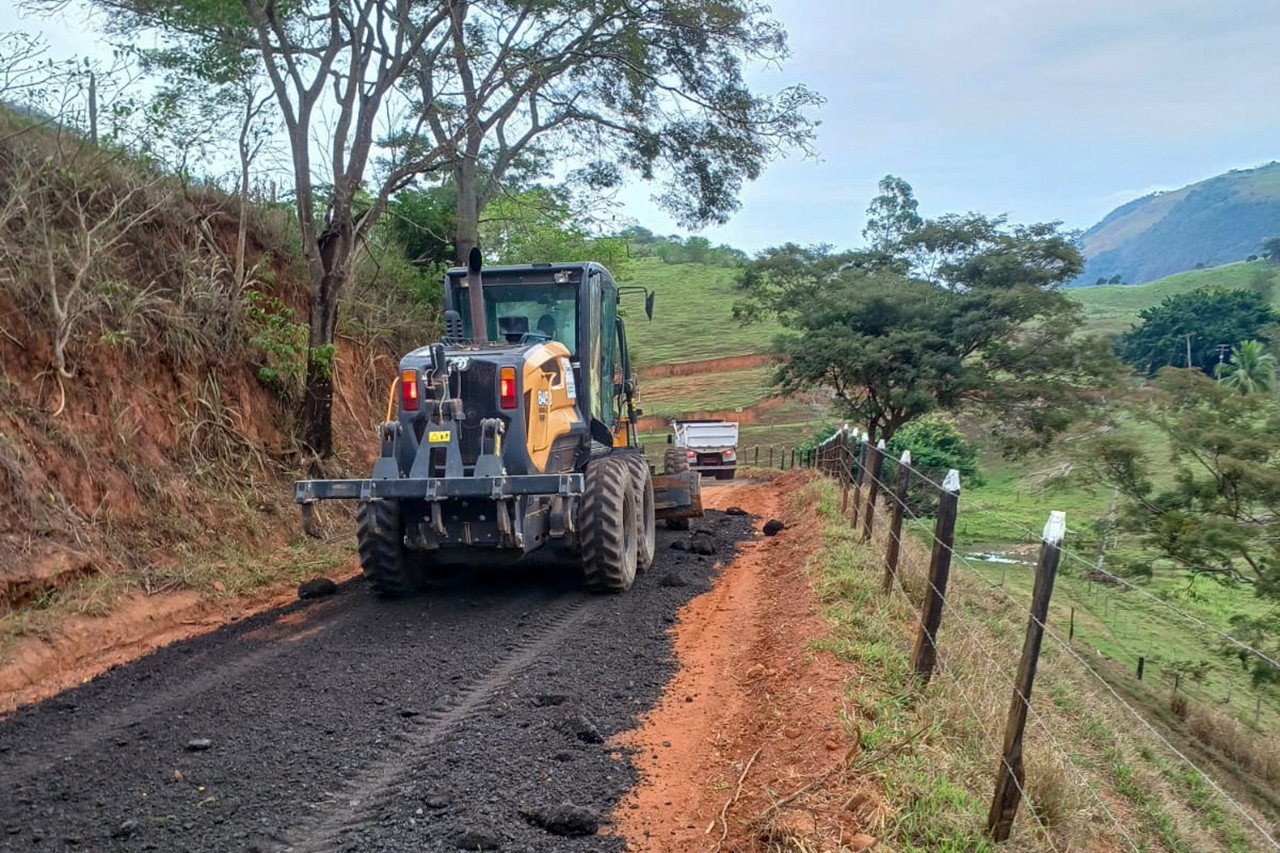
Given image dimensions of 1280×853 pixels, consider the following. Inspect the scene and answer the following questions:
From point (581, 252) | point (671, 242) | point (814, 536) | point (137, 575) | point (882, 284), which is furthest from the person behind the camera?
point (671, 242)

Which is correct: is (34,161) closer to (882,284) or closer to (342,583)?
(342,583)

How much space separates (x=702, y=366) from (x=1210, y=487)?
51.6 m

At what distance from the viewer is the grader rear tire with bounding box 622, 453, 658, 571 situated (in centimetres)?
953

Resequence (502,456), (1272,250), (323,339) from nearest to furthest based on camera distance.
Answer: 1. (502,456)
2. (323,339)
3. (1272,250)

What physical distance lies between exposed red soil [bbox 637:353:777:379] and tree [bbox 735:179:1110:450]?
38827 millimetres

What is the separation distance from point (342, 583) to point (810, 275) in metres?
21.6

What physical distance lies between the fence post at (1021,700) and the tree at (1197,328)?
4550cm

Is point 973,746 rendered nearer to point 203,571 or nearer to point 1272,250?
point 203,571

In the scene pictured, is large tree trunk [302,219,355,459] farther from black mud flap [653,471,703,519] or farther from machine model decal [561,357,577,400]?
black mud flap [653,471,703,519]

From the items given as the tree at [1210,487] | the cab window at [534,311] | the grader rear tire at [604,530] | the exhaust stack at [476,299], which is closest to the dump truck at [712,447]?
the tree at [1210,487]

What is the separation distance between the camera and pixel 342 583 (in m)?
9.32

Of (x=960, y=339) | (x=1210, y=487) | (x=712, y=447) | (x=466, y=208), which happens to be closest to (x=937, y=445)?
(x=712, y=447)

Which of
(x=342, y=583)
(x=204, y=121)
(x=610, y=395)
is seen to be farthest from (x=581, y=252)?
(x=342, y=583)

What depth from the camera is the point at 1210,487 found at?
16.0m
